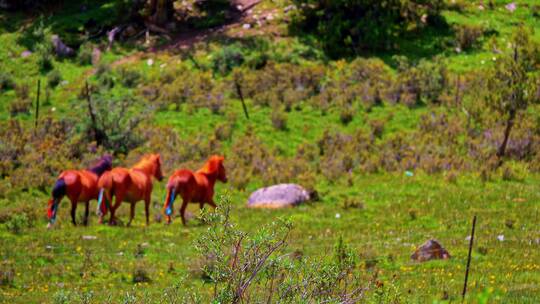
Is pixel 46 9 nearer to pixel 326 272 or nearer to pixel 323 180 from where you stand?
pixel 323 180

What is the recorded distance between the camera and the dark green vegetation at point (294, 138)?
17.5m

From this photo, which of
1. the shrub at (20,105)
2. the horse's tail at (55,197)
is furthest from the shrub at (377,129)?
the shrub at (20,105)

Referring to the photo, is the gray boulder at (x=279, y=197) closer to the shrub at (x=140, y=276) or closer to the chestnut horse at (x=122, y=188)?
the chestnut horse at (x=122, y=188)

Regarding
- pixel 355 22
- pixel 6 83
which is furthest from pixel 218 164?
pixel 355 22

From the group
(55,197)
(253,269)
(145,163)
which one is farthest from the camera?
(145,163)

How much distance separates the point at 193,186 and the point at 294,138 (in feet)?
33.1

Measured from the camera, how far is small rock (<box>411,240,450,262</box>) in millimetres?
18719

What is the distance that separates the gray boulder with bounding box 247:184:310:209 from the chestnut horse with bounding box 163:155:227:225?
1.29 metres

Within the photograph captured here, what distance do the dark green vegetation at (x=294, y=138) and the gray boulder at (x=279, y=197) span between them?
1.91ft

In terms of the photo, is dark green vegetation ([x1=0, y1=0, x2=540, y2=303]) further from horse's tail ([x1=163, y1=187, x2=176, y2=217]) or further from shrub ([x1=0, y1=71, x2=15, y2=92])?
horse's tail ([x1=163, y1=187, x2=176, y2=217])

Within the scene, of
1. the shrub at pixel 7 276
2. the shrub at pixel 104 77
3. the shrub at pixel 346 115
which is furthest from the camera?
the shrub at pixel 104 77

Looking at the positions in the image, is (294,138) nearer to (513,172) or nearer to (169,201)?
(513,172)

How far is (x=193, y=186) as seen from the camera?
82.3ft

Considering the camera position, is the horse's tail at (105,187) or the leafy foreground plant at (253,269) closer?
the leafy foreground plant at (253,269)
